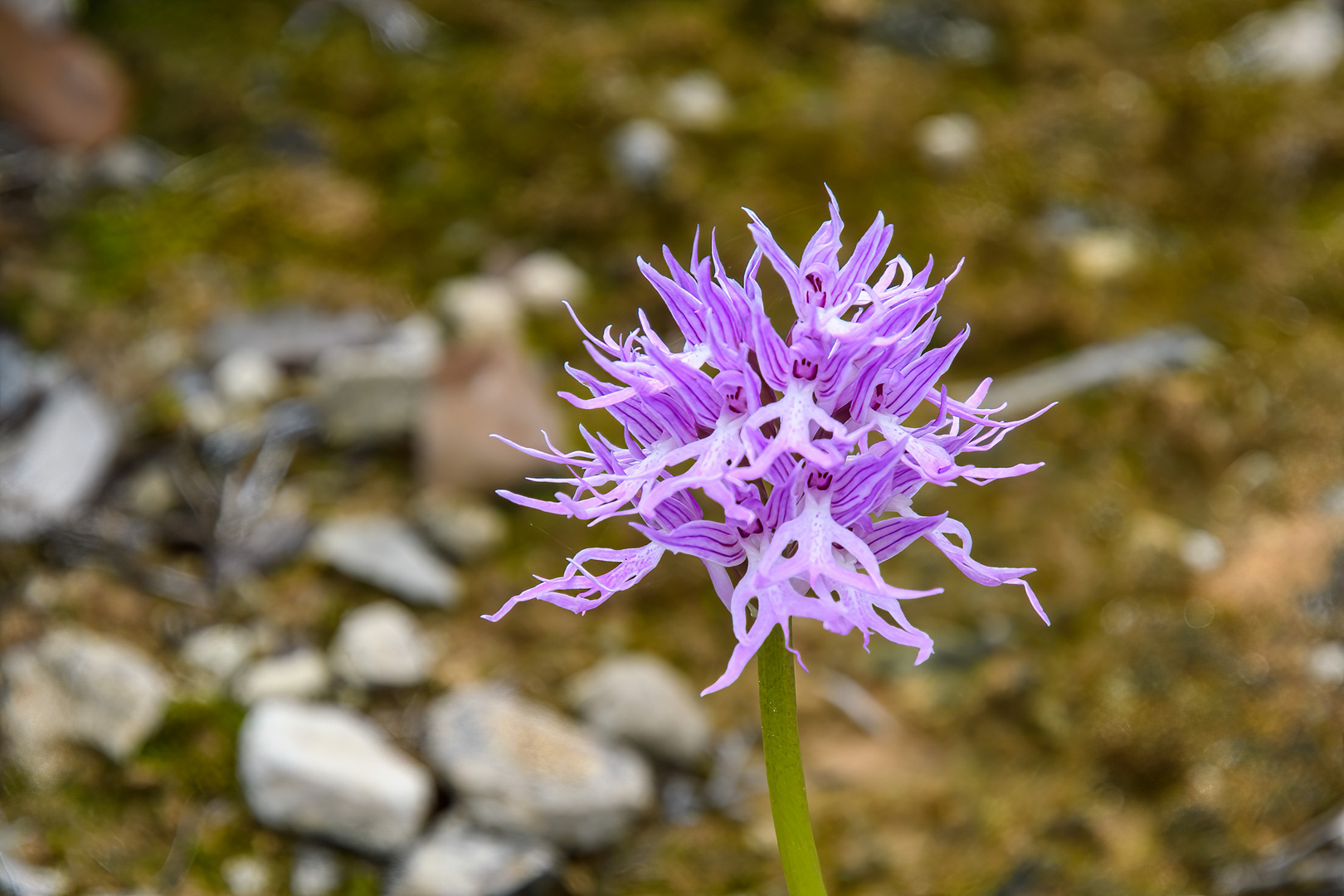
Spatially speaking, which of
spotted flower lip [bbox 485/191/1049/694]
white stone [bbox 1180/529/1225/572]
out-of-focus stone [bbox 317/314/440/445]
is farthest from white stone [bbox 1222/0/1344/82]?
spotted flower lip [bbox 485/191/1049/694]

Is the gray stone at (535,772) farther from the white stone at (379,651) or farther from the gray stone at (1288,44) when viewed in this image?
the gray stone at (1288,44)

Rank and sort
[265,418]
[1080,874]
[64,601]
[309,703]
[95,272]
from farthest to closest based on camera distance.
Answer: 1. [95,272]
2. [265,418]
3. [64,601]
4. [309,703]
5. [1080,874]

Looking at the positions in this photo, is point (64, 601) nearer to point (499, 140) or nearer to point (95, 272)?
point (95, 272)

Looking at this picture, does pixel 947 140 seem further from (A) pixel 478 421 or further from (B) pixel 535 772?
(B) pixel 535 772

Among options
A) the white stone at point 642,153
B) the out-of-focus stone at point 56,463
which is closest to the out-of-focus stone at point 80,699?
the out-of-focus stone at point 56,463

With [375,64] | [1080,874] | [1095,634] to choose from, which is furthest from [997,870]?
[375,64]
